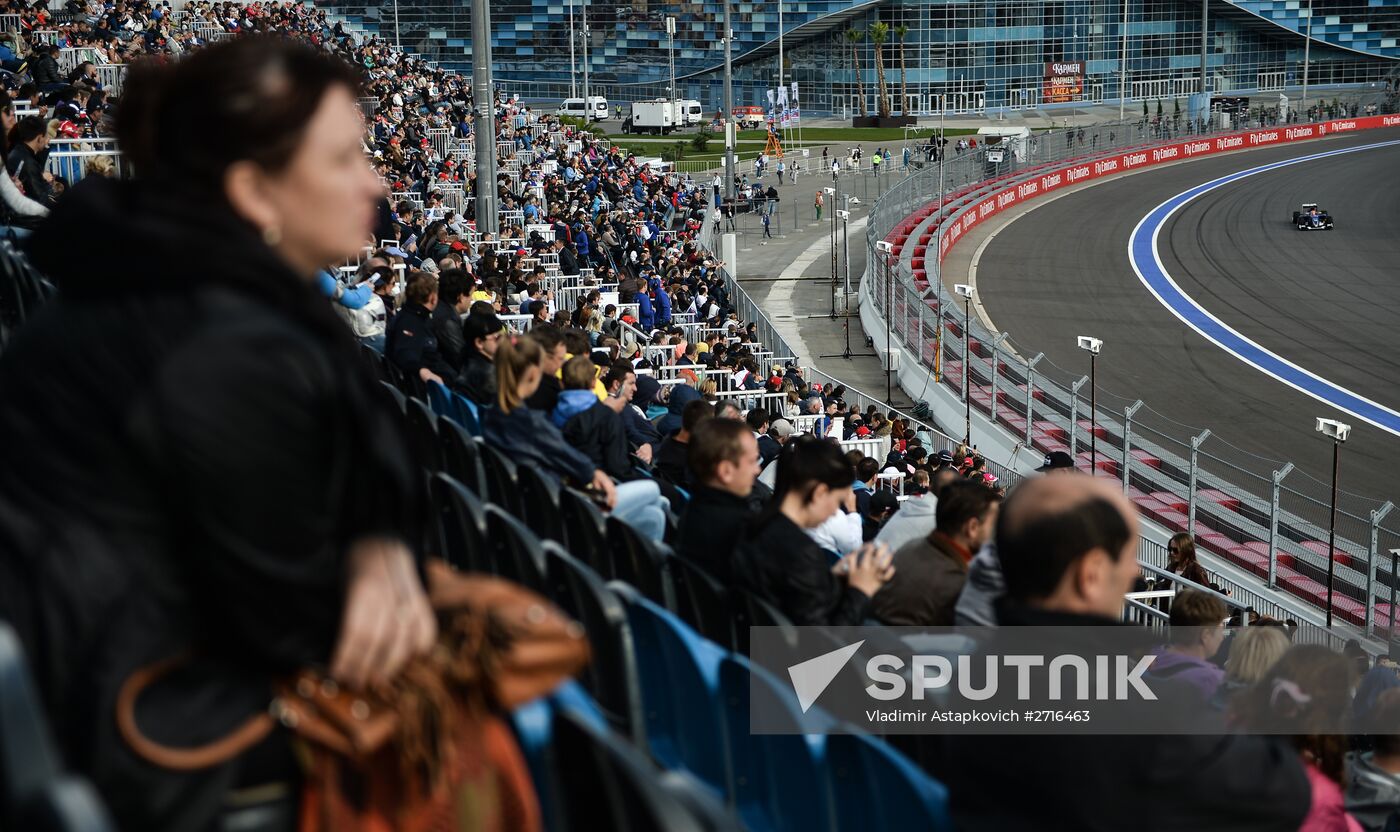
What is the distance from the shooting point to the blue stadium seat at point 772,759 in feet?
11.3

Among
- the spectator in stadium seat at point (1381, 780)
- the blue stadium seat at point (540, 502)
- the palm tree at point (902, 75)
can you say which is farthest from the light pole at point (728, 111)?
the palm tree at point (902, 75)

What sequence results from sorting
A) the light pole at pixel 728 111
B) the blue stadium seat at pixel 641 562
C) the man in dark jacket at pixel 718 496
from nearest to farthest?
the blue stadium seat at pixel 641 562
the man in dark jacket at pixel 718 496
the light pole at pixel 728 111

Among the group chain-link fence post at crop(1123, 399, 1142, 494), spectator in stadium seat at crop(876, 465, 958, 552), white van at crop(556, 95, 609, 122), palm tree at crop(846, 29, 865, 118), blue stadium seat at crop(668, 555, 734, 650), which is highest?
palm tree at crop(846, 29, 865, 118)

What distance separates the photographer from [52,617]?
6.14ft

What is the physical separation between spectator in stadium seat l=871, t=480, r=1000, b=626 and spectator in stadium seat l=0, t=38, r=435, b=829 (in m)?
3.08

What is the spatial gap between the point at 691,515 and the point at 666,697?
120cm

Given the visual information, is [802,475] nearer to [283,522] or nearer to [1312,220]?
[283,522]

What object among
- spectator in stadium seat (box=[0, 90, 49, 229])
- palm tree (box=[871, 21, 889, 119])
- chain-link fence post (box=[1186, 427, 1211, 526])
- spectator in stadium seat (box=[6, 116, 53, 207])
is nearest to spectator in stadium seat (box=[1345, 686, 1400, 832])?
spectator in stadium seat (box=[0, 90, 49, 229])

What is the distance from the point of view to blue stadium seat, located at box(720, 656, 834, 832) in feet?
11.3

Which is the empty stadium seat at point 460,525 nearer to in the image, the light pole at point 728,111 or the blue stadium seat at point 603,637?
the blue stadium seat at point 603,637

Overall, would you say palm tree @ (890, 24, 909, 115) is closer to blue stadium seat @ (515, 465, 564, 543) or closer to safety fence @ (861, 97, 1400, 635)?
safety fence @ (861, 97, 1400, 635)

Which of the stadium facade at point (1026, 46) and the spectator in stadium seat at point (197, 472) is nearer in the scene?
the spectator in stadium seat at point (197, 472)

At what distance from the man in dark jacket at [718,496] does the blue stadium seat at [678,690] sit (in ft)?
2.65

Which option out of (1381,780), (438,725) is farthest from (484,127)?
(438,725)
